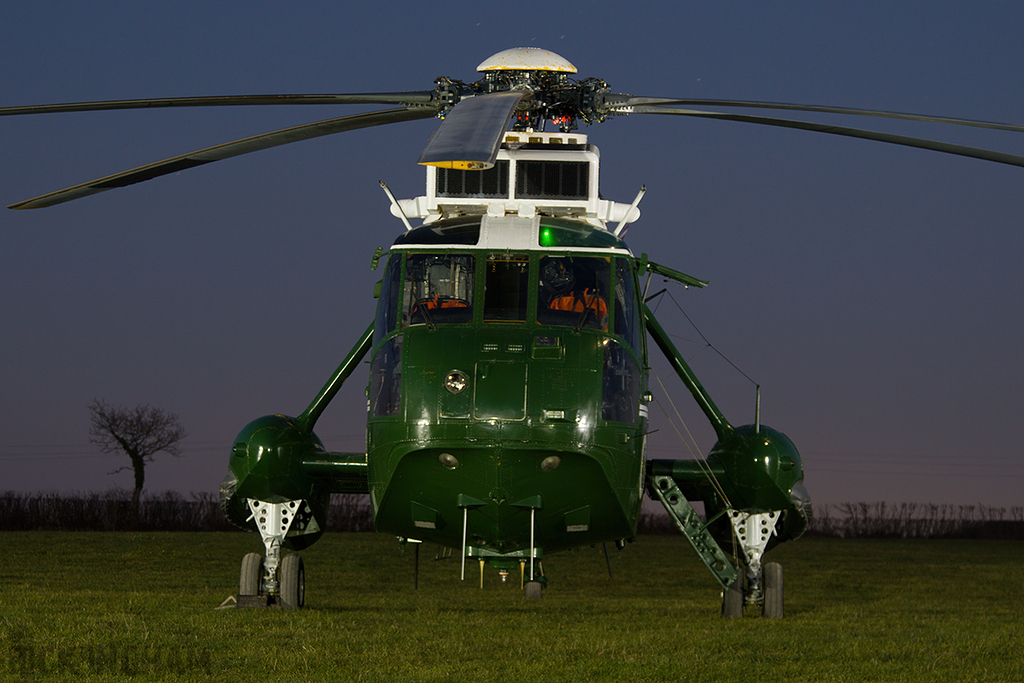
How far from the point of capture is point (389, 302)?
15.2 metres

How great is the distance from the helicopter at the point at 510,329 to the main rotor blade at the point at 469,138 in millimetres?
143

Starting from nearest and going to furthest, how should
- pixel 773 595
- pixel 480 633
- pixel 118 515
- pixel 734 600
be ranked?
1. pixel 480 633
2. pixel 773 595
3. pixel 734 600
4. pixel 118 515

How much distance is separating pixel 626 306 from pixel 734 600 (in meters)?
6.59

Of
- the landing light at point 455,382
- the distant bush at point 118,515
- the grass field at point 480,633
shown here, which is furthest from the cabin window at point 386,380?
the distant bush at point 118,515

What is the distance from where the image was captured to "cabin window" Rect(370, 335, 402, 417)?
14359 millimetres

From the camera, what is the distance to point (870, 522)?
218 feet

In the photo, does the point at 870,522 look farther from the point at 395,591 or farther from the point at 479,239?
the point at 479,239

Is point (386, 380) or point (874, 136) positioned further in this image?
point (386, 380)

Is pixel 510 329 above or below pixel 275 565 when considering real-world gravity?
above

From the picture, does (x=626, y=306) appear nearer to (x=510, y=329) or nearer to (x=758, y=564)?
(x=510, y=329)

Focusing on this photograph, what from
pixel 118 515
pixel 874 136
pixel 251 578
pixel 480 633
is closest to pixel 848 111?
pixel 874 136

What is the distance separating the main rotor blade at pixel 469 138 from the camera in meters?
9.12

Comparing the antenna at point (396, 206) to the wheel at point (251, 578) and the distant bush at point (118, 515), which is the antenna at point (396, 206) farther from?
the distant bush at point (118, 515)

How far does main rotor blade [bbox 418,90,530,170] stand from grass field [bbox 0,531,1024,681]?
5274 mm
